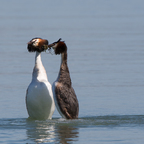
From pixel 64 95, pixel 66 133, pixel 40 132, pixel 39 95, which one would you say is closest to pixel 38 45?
pixel 39 95

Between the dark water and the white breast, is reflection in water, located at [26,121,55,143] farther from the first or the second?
the white breast

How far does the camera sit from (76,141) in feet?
42.0

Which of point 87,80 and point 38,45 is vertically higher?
point 38,45

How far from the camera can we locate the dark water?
44.9ft

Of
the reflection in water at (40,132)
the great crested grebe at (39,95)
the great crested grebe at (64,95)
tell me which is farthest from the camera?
the great crested grebe at (39,95)

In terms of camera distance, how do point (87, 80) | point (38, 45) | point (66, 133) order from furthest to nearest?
point (87, 80), point (38, 45), point (66, 133)

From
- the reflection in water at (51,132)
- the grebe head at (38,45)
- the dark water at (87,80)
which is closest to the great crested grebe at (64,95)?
the dark water at (87,80)

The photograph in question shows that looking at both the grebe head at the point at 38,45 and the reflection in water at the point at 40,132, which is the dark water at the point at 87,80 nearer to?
the reflection in water at the point at 40,132

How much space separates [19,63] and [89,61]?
2895 millimetres

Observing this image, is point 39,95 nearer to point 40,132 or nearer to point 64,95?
point 64,95

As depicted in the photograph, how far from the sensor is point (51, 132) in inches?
543

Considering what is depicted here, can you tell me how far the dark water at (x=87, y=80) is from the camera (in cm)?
1370

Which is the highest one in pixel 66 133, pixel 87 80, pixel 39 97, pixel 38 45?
pixel 38 45

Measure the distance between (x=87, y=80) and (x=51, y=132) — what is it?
7146 millimetres
